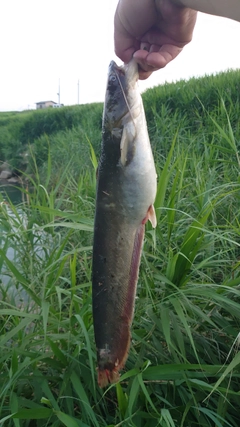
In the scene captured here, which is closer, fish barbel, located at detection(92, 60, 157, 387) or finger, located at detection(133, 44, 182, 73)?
fish barbel, located at detection(92, 60, 157, 387)

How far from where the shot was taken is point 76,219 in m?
2.16

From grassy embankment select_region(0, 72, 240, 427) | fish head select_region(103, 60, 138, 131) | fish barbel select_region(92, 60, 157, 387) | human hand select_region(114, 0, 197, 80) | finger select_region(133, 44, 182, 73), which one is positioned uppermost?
human hand select_region(114, 0, 197, 80)

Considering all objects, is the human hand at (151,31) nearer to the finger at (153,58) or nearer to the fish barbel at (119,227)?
the finger at (153,58)

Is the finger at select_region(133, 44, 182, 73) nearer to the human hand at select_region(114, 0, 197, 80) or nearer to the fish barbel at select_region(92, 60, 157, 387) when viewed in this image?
the human hand at select_region(114, 0, 197, 80)

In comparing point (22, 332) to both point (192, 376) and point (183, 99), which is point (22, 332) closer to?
point (192, 376)

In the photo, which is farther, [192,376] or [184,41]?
[184,41]

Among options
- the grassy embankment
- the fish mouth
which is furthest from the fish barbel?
the grassy embankment

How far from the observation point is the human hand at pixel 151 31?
166cm

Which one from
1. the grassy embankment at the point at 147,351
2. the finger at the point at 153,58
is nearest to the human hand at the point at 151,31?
the finger at the point at 153,58

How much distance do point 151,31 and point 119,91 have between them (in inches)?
16.2

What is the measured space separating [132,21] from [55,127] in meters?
14.5

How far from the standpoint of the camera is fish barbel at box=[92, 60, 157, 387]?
150cm

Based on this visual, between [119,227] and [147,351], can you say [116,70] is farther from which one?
[147,351]

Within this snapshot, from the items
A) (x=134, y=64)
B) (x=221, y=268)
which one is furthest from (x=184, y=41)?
(x=221, y=268)
